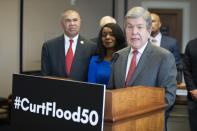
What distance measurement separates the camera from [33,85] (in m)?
1.74

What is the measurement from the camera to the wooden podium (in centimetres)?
151

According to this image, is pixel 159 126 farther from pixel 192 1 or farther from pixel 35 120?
pixel 192 1

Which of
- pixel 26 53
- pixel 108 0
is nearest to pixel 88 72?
pixel 26 53

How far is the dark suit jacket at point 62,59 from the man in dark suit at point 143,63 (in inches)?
48.1

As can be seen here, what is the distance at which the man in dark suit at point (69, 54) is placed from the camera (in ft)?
11.3

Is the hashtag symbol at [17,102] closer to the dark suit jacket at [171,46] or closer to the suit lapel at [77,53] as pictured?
the suit lapel at [77,53]

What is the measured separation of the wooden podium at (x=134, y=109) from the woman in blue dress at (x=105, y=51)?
1419 mm

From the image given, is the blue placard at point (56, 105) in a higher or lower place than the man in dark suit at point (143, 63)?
lower

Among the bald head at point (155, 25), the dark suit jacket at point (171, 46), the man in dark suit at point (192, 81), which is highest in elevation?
the bald head at point (155, 25)

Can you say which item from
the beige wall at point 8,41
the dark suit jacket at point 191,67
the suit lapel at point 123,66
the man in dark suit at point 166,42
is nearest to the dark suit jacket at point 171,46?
the man in dark suit at point 166,42

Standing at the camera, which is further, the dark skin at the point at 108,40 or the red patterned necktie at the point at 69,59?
the red patterned necktie at the point at 69,59

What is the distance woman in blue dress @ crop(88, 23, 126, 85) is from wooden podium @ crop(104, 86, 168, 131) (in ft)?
4.65

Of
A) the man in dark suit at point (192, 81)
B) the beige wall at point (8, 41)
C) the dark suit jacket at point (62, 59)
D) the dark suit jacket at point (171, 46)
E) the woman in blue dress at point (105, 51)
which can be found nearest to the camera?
the woman in blue dress at point (105, 51)

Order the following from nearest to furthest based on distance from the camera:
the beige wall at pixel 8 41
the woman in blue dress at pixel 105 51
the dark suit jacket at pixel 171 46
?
the woman in blue dress at pixel 105 51 → the dark suit jacket at pixel 171 46 → the beige wall at pixel 8 41
